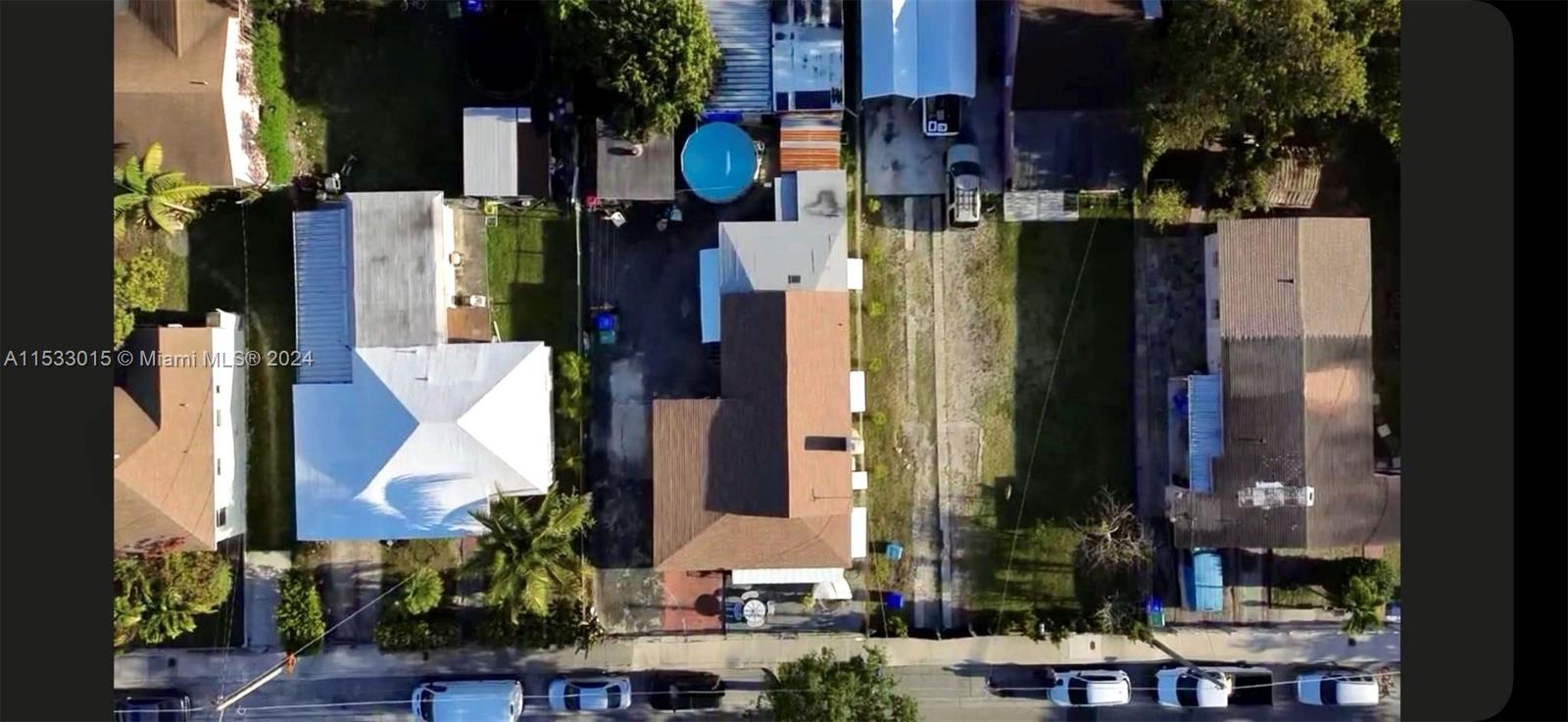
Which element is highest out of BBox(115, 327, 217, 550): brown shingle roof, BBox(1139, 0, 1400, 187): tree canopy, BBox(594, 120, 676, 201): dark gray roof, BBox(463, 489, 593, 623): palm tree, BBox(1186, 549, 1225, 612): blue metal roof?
BBox(1139, 0, 1400, 187): tree canopy

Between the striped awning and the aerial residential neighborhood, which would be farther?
the striped awning

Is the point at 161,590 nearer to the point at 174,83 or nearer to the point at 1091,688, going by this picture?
the point at 174,83

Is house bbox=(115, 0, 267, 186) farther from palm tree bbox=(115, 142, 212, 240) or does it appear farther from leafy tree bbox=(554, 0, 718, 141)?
leafy tree bbox=(554, 0, 718, 141)

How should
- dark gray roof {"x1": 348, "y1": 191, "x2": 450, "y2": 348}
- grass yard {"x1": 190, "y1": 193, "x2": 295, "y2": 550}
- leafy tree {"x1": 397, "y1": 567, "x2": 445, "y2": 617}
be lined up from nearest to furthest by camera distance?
dark gray roof {"x1": 348, "y1": 191, "x2": 450, "y2": 348} → leafy tree {"x1": 397, "y1": 567, "x2": 445, "y2": 617} → grass yard {"x1": 190, "y1": 193, "x2": 295, "y2": 550}

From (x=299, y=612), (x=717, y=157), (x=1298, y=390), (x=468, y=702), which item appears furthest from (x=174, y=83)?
(x=1298, y=390)

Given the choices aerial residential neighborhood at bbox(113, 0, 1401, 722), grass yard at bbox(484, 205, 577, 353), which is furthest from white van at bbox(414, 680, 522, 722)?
grass yard at bbox(484, 205, 577, 353)

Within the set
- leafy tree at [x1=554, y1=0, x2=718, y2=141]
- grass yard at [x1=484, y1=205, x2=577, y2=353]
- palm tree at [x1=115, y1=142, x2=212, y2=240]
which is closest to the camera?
leafy tree at [x1=554, y1=0, x2=718, y2=141]

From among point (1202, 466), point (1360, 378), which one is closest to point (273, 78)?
point (1202, 466)

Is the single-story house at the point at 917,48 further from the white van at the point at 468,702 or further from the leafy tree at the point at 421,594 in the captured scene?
the white van at the point at 468,702
